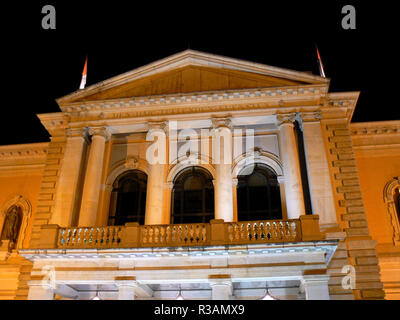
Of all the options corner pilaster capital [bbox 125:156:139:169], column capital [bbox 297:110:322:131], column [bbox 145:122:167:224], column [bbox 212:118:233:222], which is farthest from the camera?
corner pilaster capital [bbox 125:156:139:169]

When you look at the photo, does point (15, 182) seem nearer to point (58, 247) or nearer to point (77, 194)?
point (77, 194)

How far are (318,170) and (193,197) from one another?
6211 millimetres

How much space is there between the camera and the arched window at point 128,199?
2038cm

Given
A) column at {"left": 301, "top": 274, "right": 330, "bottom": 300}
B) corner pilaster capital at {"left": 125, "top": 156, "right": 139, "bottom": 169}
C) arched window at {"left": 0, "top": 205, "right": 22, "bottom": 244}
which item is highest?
corner pilaster capital at {"left": 125, "top": 156, "right": 139, "bottom": 169}

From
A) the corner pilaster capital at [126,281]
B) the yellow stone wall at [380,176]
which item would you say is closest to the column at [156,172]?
the corner pilaster capital at [126,281]

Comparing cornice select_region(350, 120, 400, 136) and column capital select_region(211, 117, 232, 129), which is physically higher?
cornice select_region(350, 120, 400, 136)

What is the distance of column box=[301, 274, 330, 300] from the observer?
565 inches

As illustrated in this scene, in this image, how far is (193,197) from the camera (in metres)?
20.4

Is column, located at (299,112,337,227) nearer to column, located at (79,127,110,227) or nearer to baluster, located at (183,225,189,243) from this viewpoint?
baluster, located at (183,225,189,243)

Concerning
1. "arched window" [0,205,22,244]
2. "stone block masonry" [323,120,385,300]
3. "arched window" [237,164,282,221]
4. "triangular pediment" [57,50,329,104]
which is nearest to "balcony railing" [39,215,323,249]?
"stone block masonry" [323,120,385,300]

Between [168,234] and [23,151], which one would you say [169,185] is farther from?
[23,151]

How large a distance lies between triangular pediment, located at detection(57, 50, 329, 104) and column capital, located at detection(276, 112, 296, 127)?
7.34 feet

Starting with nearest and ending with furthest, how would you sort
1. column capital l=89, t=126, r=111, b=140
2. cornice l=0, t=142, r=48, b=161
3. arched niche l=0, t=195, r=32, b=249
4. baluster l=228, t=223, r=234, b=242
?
baluster l=228, t=223, r=234, b=242 < column capital l=89, t=126, r=111, b=140 < arched niche l=0, t=195, r=32, b=249 < cornice l=0, t=142, r=48, b=161

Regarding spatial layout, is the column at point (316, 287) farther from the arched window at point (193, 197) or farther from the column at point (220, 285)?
the arched window at point (193, 197)
